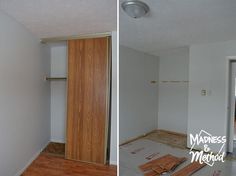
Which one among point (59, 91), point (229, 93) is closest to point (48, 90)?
point (59, 91)

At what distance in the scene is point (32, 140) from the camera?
2.59 metres

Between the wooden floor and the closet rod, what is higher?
the closet rod

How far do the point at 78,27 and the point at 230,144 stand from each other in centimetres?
216

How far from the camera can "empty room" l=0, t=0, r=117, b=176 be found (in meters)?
1.90

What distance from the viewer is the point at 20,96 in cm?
219

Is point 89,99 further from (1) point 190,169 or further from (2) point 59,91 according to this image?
(1) point 190,169

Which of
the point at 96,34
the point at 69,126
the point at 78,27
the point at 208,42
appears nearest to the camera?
the point at 208,42

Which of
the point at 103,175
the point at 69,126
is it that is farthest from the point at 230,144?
the point at 69,126

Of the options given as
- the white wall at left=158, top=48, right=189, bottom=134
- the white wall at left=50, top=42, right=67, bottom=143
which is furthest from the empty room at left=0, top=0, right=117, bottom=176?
the white wall at left=158, top=48, right=189, bottom=134

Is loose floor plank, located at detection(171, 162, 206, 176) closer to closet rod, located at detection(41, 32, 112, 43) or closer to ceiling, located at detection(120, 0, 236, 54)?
ceiling, located at detection(120, 0, 236, 54)

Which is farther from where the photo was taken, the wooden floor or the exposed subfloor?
the wooden floor

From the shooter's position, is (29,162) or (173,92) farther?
(29,162)

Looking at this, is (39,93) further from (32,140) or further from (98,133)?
(98,133)

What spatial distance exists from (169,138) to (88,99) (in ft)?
7.06
